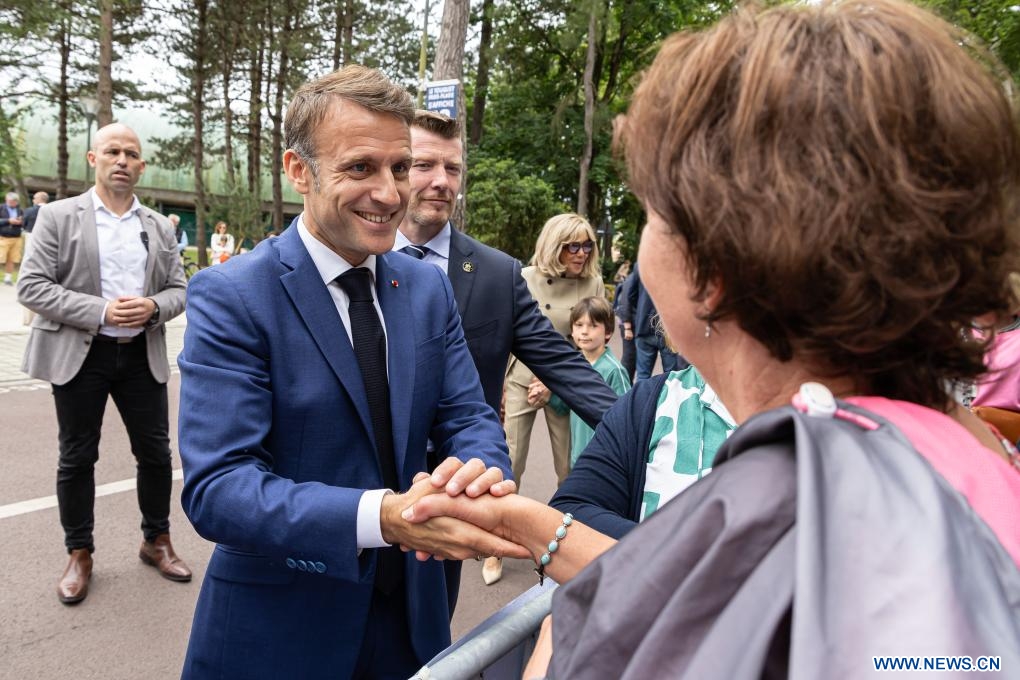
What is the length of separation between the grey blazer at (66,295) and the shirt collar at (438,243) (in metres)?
1.28

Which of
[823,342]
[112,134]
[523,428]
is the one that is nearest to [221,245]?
[112,134]

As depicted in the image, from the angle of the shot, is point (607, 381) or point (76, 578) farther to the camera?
point (607, 381)

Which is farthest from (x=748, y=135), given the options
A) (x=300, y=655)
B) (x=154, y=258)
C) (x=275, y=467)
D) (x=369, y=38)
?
(x=369, y=38)

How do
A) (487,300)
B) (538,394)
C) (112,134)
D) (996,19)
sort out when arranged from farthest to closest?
(996,19)
(538,394)
(112,134)
(487,300)

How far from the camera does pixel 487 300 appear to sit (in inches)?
115

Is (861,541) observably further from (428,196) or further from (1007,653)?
(428,196)

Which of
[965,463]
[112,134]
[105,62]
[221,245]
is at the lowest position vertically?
[221,245]

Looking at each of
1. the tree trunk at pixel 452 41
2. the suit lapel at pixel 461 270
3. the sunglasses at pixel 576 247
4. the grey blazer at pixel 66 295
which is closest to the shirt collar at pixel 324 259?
the suit lapel at pixel 461 270

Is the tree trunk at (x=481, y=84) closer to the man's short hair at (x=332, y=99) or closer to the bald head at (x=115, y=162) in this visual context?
the bald head at (x=115, y=162)

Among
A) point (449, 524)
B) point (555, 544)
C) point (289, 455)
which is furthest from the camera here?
point (289, 455)

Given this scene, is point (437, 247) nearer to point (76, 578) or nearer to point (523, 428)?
point (523, 428)

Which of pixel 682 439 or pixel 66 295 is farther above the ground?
pixel 682 439

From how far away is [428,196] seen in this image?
3111 millimetres

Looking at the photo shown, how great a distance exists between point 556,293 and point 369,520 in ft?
12.7
